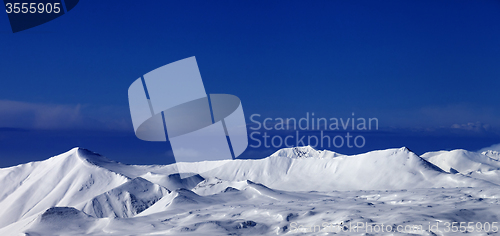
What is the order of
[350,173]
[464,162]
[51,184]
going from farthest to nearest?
[464,162] → [51,184] → [350,173]

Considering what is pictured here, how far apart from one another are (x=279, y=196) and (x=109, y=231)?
2502 cm

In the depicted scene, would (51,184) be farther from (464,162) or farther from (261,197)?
(464,162)

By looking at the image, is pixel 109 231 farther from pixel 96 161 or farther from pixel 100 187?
pixel 96 161

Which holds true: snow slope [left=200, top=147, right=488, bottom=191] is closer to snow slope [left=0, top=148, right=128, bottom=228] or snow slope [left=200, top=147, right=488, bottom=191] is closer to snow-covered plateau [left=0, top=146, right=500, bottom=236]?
snow-covered plateau [left=0, top=146, right=500, bottom=236]

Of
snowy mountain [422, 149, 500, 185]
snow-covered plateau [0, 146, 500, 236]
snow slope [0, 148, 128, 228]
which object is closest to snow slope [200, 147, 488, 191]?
snow-covered plateau [0, 146, 500, 236]

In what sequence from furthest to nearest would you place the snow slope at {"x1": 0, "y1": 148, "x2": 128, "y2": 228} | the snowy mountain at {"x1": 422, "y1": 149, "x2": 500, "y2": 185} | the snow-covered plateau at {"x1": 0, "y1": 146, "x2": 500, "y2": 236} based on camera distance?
the snowy mountain at {"x1": 422, "y1": 149, "x2": 500, "y2": 185} → the snow slope at {"x1": 0, "y1": 148, "x2": 128, "y2": 228} → the snow-covered plateau at {"x1": 0, "y1": 146, "x2": 500, "y2": 236}

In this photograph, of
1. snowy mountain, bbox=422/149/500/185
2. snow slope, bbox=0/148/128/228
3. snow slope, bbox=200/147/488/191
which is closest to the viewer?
snow slope, bbox=200/147/488/191

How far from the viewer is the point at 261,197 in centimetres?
5666

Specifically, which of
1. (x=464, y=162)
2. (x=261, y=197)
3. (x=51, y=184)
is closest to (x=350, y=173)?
(x=261, y=197)

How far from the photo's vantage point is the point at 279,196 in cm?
5638

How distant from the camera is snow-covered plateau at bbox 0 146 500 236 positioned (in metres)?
34.9

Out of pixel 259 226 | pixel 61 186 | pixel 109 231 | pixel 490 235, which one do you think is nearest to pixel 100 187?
pixel 61 186

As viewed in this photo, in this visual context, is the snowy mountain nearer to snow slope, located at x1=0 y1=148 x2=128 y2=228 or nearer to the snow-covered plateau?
the snow-covered plateau

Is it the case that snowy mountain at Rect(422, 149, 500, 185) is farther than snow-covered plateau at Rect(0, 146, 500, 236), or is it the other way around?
snowy mountain at Rect(422, 149, 500, 185)
